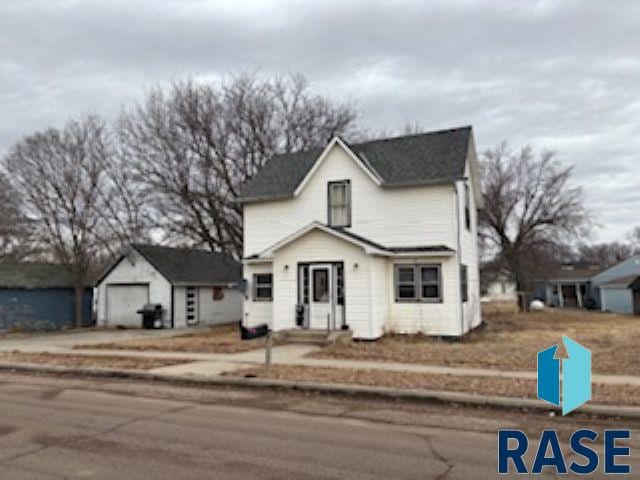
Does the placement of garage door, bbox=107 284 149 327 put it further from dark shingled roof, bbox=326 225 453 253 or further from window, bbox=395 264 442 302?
window, bbox=395 264 442 302

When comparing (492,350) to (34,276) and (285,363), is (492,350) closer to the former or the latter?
(285,363)

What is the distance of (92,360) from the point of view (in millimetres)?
14805

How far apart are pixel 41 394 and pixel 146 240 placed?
21.4 metres

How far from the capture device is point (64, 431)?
749 centimetres

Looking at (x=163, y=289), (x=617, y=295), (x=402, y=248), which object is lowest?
(x=617, y=295)

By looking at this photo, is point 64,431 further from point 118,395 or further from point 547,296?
point 547,296

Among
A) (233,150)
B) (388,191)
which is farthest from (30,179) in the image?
(388,191)

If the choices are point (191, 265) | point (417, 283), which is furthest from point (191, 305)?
point (417, 283)

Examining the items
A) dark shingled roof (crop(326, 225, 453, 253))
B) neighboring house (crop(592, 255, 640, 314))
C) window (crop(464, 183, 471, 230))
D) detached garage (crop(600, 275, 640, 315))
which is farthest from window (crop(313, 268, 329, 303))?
detached garage (crop(600, 275, 640, 315))

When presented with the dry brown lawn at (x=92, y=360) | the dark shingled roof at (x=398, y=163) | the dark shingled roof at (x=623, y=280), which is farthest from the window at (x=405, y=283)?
the dark shingled roof at (x=623, y=280)

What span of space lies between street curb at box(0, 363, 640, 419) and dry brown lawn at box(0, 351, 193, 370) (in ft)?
1.90

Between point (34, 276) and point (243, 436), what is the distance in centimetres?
2767

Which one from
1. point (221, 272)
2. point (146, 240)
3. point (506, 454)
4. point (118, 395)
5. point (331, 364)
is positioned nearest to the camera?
point (506, 454)

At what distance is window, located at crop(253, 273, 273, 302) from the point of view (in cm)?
2218
